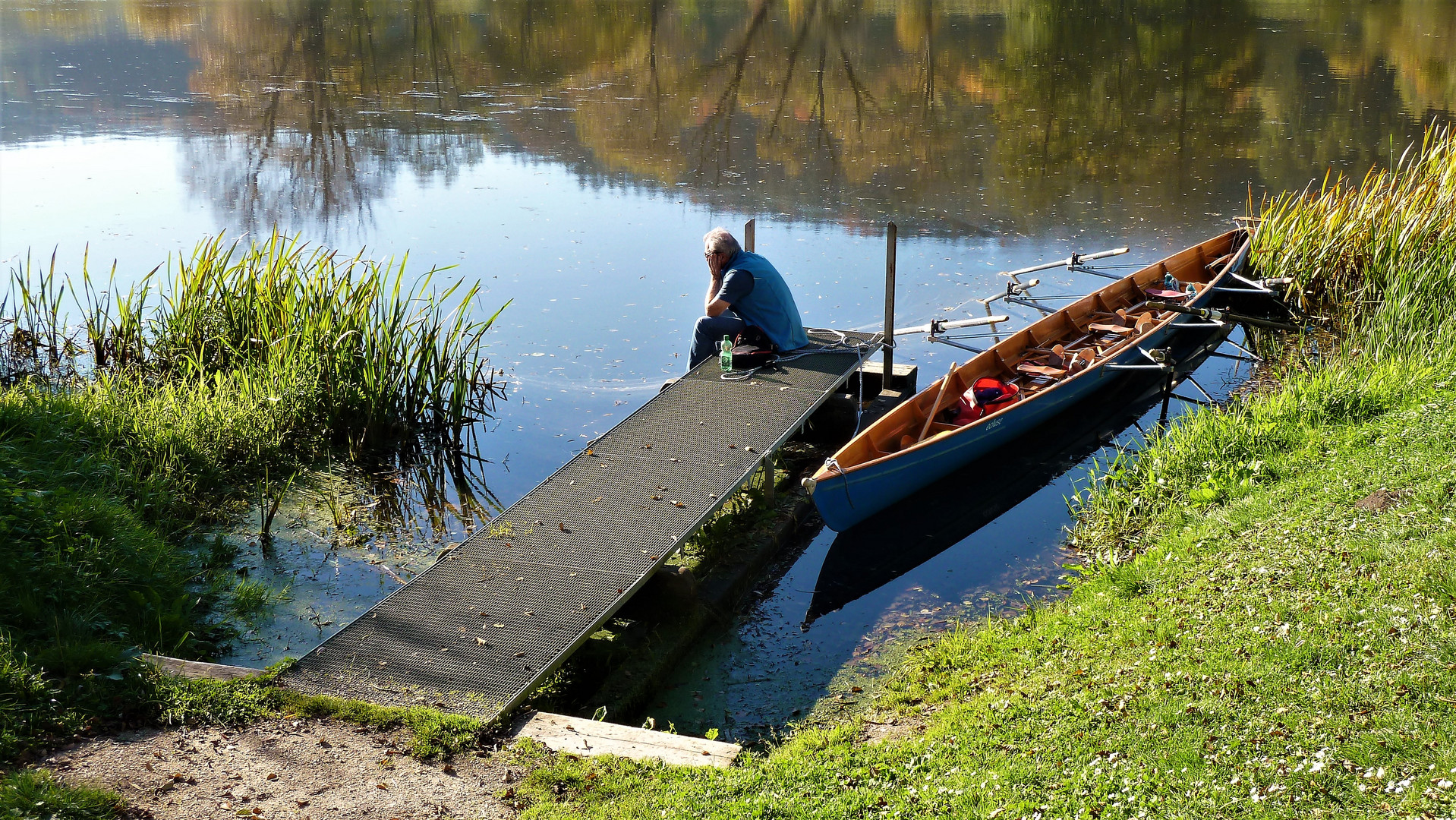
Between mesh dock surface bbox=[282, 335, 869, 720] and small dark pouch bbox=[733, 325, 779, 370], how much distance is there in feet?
1.47

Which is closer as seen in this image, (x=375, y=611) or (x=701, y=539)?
(x=375, y=611)

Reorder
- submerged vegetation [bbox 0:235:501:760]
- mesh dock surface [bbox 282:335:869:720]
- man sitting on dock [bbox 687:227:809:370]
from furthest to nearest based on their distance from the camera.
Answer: man sitting on dock [bbox 687:227:809:370]
mesh dock surface [bbox 282:335:869:720]
submerged vegetation [bbox 0:235:501:760]

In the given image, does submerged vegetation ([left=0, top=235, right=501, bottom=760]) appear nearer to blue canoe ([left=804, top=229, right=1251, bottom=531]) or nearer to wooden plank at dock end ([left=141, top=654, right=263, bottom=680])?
wooden plank at dock end ([left=141, top=654, right=263, bottom=680])

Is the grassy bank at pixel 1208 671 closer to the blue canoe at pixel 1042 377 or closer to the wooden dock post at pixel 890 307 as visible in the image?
the blue canoe at pixel 1042 377

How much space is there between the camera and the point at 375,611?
19.1 ft

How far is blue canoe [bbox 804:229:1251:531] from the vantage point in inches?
308

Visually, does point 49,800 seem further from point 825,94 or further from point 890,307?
point 825,94

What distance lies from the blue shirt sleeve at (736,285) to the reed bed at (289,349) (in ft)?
5.99

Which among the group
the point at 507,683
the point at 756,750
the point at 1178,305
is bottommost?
the point at 756,750

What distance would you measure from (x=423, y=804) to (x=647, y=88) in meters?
23.7

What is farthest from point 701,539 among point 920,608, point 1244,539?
point 1244,539

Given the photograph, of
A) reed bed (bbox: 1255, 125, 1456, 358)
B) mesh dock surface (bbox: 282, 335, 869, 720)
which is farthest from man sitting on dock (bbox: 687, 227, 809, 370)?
reed bed (bbox: 1255, 125, 1456, 358)

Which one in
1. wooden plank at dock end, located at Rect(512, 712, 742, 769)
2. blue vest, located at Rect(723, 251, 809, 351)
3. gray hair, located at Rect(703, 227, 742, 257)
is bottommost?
wooden plank at dock end, located at Rect(512, 712, 742, 769)

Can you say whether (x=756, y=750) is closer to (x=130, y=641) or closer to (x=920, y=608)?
(x=920, y=608)
